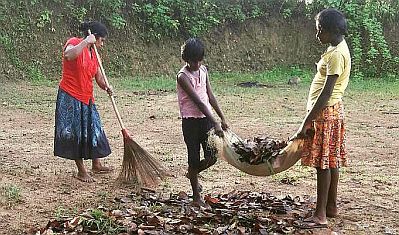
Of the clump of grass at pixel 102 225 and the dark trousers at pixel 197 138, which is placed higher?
the dark trousers at pixel 197 138

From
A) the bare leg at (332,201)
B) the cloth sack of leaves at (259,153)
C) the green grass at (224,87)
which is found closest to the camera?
the cloth sack of leaves at (259,153)

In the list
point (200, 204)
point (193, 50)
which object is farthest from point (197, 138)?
point (193, 50)

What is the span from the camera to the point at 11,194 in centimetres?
513

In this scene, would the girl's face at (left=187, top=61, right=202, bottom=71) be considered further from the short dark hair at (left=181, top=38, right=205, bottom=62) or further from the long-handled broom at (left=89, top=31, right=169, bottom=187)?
the long-handled broom at (left=89, top=31, right=169, bottom=187)

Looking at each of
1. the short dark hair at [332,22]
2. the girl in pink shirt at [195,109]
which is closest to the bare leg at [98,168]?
the girl in pink shirt at [195,109]

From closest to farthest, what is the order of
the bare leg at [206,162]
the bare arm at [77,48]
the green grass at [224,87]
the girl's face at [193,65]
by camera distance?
the girl's face at [193,65], the bare leg at [206,162], the bare arm at [77,48], the green grass at [224,87]

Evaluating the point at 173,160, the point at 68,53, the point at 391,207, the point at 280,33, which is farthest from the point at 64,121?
the point at 280,33

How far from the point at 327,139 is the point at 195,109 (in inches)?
41.6

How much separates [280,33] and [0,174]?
13.1 m

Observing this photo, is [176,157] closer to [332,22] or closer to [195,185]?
[195,185]

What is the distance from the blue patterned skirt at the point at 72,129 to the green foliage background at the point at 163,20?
9.23 meters

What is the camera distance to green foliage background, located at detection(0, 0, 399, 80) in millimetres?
15484

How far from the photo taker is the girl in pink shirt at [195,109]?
4727mm

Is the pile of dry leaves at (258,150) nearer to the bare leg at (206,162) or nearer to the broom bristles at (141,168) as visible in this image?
the bare leg at (206,162)
